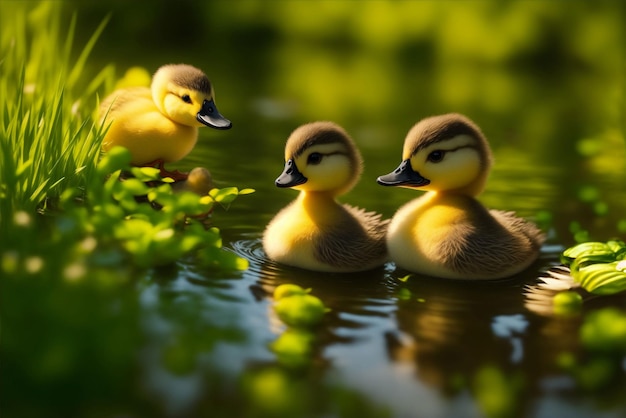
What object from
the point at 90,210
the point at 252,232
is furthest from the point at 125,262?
the point at 252,232

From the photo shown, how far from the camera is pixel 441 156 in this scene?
5016 mm

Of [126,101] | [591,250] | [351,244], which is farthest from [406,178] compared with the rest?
[126,101]

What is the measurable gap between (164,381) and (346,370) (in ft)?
2.26

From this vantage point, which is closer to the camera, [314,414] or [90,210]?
[314,414]

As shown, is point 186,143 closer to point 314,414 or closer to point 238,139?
point 238,139

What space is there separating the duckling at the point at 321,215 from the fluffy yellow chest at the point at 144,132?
1.31 meters

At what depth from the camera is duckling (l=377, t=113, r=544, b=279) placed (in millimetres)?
4961

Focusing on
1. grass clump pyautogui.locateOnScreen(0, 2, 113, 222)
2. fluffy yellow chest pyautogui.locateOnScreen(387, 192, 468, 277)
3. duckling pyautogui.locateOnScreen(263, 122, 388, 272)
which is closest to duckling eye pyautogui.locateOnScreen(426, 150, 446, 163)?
fluffy yellow chest pyautogui.locateOnScreen(387, 192, 468, 277)

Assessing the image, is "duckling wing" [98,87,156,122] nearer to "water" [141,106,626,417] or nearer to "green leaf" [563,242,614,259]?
"water" [141,106,626,417]

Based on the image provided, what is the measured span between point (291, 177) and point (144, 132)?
1442mm

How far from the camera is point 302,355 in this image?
3777 millimetres

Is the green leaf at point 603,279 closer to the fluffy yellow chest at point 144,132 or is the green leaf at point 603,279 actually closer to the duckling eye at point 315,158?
the duckling eye at point 315,158

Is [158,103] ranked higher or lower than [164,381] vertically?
higher

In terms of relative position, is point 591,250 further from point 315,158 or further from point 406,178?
point 315,158
